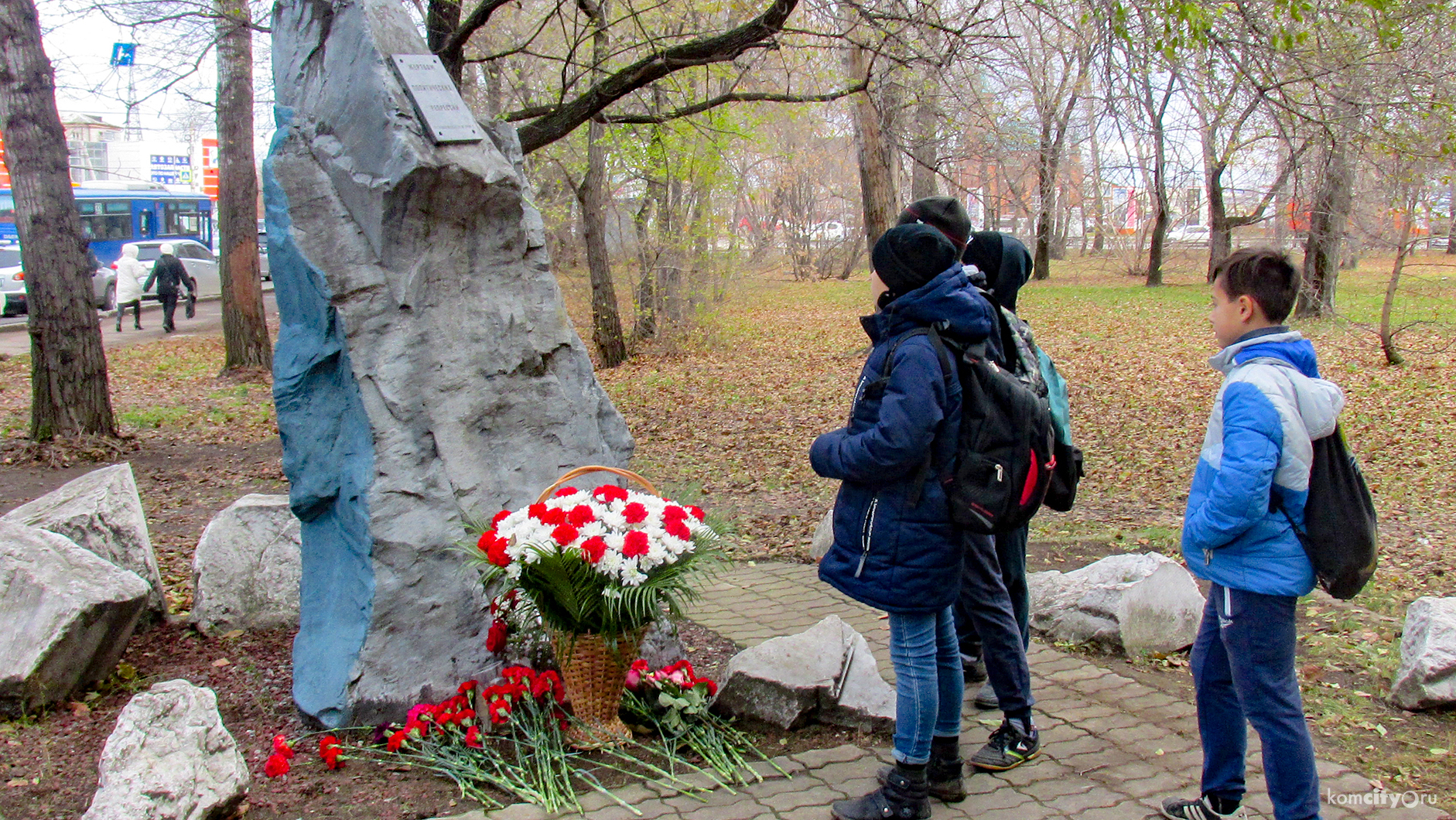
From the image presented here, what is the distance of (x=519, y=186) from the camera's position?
169 inches

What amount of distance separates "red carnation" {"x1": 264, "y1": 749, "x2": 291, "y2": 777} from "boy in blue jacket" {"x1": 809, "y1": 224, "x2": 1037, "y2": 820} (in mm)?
1826

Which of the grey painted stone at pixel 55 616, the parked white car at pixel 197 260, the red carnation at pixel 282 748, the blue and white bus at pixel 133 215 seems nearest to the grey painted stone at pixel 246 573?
the grey painted stone at pixel 55 616

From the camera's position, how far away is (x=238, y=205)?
43.4 feet

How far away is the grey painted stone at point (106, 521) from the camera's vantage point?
4859 millimetres

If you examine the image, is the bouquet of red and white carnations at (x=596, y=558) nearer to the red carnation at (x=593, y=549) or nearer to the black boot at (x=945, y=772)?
the red carnation at (x=593, y=549)

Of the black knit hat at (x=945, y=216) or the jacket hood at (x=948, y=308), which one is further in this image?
the black knit hat at (x=945, y=216)

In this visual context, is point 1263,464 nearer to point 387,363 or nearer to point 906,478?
point 906,478

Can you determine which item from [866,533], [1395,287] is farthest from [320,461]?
[1395,287]

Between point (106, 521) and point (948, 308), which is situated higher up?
point (948, 308)

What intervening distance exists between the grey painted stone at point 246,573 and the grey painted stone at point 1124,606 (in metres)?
3.59

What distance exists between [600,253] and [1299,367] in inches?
481

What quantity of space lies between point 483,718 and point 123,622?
64.8 inches

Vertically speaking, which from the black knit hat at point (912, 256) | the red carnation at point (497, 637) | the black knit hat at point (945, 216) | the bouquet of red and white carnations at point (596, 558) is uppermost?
the black knit hat at point (945, 216)

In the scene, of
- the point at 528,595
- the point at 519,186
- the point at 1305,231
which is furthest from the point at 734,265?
the point at 528,595
